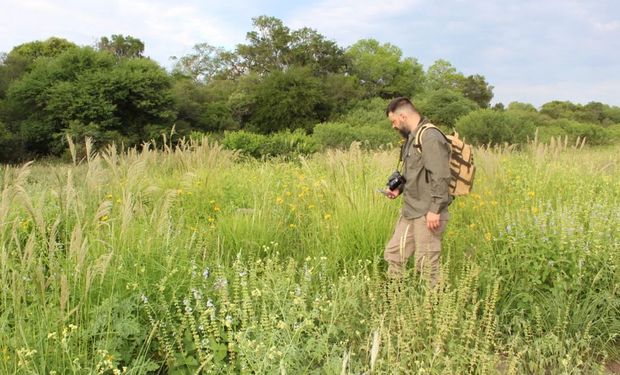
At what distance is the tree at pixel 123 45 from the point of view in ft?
140

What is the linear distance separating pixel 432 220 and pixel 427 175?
0.35m

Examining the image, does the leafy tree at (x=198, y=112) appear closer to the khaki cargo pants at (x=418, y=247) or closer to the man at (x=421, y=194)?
the man at (x=421, y=194)

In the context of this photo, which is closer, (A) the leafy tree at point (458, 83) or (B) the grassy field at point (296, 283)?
(B) the grassy field at point (296, 283)

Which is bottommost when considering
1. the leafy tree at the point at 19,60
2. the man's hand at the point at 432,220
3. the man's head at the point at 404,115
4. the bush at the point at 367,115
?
the man's hand at the point at 432,220

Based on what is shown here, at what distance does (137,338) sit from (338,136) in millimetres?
19459

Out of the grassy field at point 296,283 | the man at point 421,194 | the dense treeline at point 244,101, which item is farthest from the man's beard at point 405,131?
the dense treeline at point 244,101

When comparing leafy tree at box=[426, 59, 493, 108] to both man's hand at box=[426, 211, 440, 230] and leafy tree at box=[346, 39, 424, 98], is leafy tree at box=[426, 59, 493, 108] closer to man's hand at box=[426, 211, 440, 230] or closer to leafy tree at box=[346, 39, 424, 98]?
leafy tree at box=[346, 39, 424, 98]

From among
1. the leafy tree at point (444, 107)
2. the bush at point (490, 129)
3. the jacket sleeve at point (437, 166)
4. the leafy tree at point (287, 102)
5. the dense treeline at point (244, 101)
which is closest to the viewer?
the jacket sleeve at point (437, 166)

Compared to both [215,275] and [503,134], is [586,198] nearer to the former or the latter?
[215,275]

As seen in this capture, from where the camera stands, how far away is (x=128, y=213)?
2.51m

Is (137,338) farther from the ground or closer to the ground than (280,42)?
closer to the ground

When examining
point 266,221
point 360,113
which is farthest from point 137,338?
point 360,113

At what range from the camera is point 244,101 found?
120 ft

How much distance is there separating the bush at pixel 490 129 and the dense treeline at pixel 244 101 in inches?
1.9
